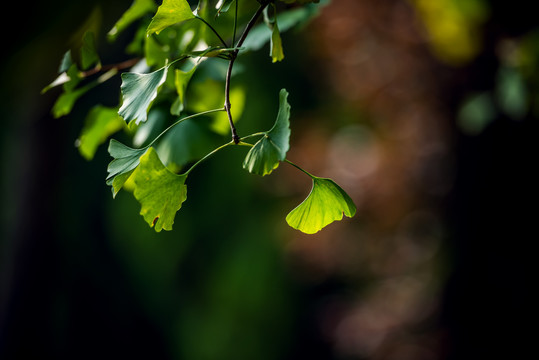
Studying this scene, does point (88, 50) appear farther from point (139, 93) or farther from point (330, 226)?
point (330, 226)

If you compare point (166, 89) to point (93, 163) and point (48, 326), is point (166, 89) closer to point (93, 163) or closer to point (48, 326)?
point (93, 163)

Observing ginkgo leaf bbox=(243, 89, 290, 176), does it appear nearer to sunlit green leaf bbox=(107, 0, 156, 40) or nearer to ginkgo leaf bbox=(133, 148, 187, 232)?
ginkgo leaf bbox=(133, 148, 187, 232)

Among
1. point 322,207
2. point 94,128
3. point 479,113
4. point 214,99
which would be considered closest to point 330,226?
point 479,113

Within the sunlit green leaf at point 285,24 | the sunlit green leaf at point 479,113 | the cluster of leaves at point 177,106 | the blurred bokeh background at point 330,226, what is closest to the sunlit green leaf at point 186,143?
the cluster of leaves at point 177,106

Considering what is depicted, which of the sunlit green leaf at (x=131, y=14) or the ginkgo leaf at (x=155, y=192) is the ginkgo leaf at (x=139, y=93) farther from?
the sunlit green leaf at (x=131, y=14)

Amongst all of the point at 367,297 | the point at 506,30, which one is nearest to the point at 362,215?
the point at 367,297

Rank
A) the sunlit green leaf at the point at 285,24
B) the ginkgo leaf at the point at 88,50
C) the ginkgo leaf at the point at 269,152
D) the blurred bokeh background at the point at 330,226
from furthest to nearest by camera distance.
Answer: the blurred bokeh background at the point at 330,226, the sunlit green leaf at the point at 285,24, the ginkgo leaf at the point at 88,50, the ginkgo leaf at the point at 269,152
